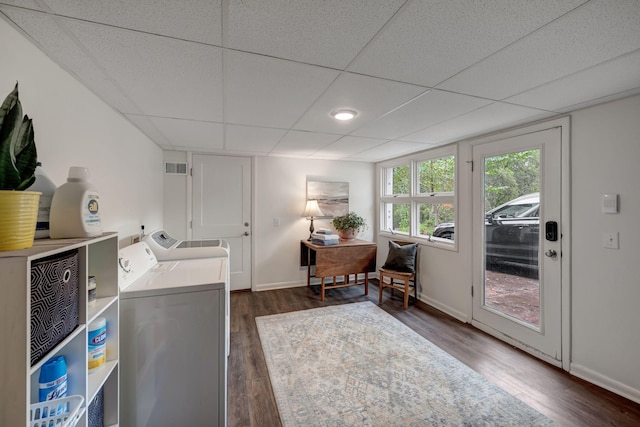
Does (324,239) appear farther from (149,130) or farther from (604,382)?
Result: (604,382)

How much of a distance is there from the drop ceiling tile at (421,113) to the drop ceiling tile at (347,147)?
219 millimetres

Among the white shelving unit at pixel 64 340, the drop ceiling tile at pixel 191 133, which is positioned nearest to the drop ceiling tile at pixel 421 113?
the drop ceiling tile at pixel 191 133

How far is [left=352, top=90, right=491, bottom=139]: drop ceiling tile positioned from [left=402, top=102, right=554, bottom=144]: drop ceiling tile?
122 mm

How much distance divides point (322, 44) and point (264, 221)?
117 inches

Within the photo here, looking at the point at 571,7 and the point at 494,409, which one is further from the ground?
the point at 571,7

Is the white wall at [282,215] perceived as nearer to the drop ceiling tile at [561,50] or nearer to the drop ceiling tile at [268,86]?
the drop ceiling tile at [268,86]

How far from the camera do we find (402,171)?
402cm

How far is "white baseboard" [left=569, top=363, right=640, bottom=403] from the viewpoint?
173 centimetres

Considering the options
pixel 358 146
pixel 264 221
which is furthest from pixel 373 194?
pixel 264 221

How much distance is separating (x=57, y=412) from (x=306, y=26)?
1.61 m

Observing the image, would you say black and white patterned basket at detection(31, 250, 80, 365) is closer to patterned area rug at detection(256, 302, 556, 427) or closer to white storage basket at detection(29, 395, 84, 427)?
white storage basket at detection(29, 395, 84, 427)

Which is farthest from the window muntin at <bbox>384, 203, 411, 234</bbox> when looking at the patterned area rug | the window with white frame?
the patterned area rug

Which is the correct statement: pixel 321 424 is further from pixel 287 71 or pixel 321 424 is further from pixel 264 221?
pixel 264 221

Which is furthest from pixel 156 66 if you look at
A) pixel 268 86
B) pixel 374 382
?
pixel 374 382
